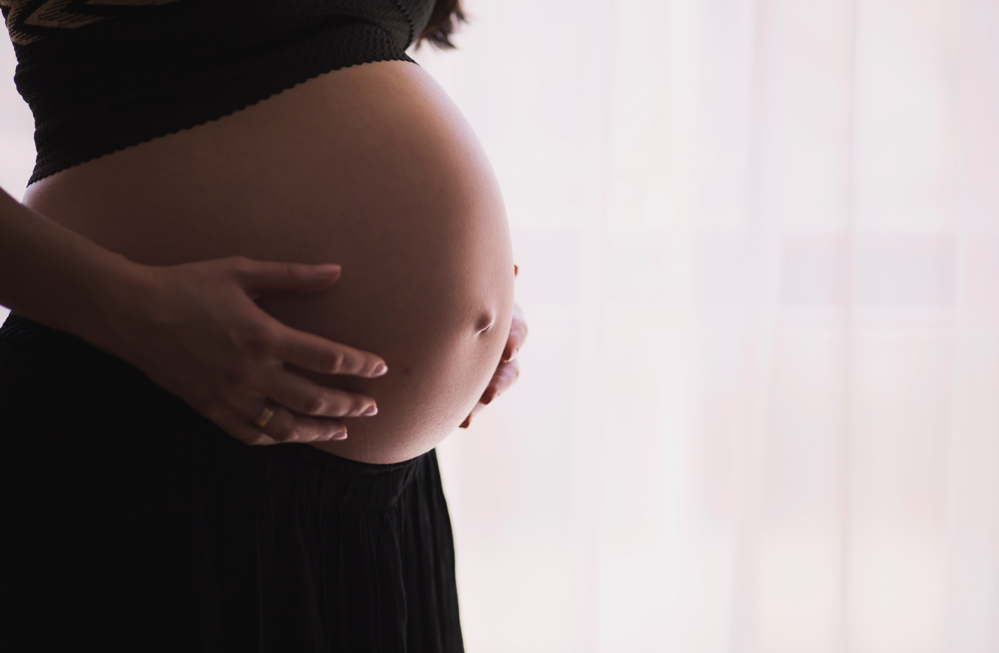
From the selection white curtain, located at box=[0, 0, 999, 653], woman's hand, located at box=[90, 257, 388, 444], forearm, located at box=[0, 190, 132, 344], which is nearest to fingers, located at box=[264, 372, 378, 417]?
woman's hand, located at box=[90, 257, 388, 444]

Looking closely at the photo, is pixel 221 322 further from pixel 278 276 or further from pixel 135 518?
pixel 135 518

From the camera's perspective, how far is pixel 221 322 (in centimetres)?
37

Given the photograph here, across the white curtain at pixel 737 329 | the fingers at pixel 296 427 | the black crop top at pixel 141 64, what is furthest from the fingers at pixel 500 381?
the white curtain at pixel 737 329

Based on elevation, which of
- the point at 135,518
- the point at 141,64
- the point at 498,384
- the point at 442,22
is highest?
the point at 442,22

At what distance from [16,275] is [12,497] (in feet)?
0.55

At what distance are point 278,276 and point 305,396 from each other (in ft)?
0.28

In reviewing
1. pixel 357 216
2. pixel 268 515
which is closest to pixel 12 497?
pixel 268 515

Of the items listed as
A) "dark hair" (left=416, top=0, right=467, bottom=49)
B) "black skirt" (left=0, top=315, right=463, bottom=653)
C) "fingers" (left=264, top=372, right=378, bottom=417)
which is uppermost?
"dark hair" (left=416, top=0, right=467, bottom=49)

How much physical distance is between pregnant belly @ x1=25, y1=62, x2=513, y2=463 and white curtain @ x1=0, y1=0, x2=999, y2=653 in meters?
0.84

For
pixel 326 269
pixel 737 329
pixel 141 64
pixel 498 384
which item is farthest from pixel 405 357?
pixel 737 329

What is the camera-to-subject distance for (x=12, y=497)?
430mm

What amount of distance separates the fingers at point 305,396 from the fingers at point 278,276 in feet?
0.20

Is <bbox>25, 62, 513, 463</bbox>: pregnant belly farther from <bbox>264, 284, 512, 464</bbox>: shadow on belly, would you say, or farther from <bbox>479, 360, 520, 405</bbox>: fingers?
<bbox>479, 360, 520, 405</bbox>: fingers

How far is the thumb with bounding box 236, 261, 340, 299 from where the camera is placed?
398mm
